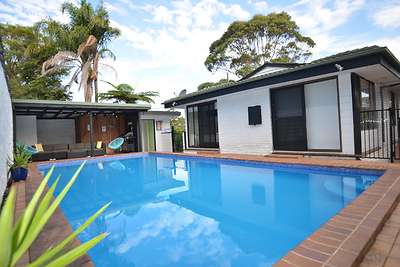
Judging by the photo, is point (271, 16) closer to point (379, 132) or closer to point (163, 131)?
point (163, 131)

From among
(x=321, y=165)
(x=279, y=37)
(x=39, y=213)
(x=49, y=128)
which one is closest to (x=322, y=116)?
(x=321, y=165)

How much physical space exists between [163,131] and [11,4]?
1077 centimetres

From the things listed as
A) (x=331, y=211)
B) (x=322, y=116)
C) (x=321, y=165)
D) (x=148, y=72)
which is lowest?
(x=331, y=211)

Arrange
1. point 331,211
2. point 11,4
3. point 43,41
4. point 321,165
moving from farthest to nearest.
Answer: point 43,41, point 11,4, point 321,165, point 331,211

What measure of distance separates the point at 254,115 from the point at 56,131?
44.7ft

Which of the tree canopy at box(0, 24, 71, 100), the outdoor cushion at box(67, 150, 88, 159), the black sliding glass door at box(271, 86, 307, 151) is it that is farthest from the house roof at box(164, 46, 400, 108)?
the tree canopy at box(0, 24, 71, 100)

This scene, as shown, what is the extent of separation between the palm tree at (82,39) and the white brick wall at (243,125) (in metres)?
10.8

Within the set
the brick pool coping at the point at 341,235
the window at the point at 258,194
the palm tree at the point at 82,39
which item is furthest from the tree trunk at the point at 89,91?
the window at the point at 258,194

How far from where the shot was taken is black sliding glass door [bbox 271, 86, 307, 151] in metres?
8.31

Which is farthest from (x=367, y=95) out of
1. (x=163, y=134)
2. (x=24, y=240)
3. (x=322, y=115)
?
(x=163, y=134)

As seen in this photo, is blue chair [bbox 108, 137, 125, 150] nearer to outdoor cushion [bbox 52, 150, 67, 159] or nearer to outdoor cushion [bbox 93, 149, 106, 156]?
outdoor cushion [bbox 93, 149, 106, 156]

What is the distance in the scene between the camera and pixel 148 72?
21.5m

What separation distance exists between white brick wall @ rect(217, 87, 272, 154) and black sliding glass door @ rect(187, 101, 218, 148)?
2.89 feet

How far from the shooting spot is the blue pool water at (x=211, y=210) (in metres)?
3.10
